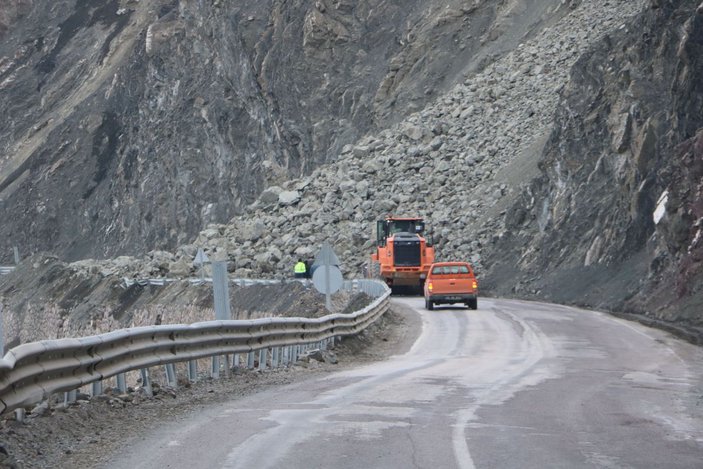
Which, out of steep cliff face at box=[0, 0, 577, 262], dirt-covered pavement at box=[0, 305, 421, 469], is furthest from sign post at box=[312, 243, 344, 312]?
steep cliff face at box=[0, 0, 577, 262]

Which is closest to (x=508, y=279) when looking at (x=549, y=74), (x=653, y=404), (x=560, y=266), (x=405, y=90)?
(x=560, y=266)

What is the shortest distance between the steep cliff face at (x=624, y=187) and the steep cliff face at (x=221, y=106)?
1002 inches

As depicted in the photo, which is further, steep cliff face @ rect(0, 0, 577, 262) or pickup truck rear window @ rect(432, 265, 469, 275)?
steep cliff face @ rect(0, 0, 577, 262)

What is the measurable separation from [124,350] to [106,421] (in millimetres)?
1144

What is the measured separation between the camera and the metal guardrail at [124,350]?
10.3 meters

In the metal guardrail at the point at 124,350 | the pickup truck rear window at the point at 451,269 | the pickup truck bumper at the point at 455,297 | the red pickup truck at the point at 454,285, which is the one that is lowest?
the metal guardrail at the point at 124,350

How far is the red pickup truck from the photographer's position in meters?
36.9

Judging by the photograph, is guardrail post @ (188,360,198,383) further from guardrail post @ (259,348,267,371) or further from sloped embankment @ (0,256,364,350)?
sloped embankment @ (0,256,364,350)

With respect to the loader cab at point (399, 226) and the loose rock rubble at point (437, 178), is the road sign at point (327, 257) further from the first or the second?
the loose rock rubble at point (437, 178)

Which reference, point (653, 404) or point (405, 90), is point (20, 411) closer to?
point (653, 404)

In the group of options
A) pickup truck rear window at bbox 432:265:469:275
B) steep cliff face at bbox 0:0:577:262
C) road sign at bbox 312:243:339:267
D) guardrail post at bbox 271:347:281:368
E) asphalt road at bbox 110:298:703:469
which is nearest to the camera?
asphalt road at bbox 110:298:703:469

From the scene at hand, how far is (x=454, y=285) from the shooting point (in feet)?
121

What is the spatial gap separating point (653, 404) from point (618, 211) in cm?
2953

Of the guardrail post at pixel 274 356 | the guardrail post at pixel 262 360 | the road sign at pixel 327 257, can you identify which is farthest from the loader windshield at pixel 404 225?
the guardrail post at pixel 262 360
